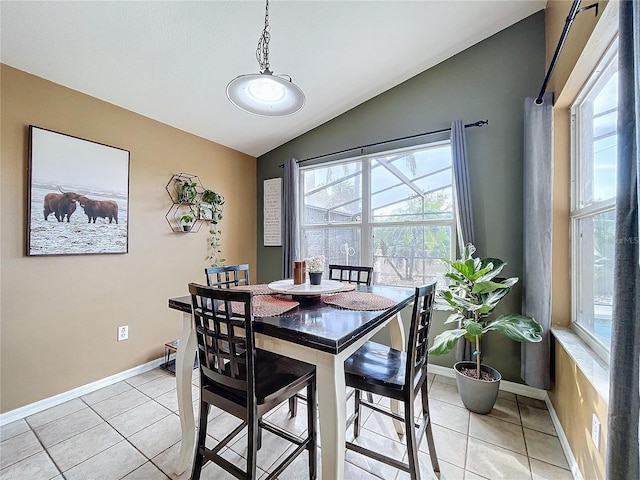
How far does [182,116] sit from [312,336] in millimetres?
2736

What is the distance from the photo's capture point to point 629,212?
31.9 inches

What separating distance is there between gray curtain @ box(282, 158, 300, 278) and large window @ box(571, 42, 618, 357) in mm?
2588

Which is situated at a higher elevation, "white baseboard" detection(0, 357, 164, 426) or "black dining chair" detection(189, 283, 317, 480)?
"black dining chair" detection(189, 283, 317, 480)

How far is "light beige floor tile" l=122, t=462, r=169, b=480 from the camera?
1.51 metres

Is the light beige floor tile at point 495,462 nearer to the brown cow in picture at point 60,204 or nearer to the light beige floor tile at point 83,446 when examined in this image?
the light beige floor tile at point 83,446

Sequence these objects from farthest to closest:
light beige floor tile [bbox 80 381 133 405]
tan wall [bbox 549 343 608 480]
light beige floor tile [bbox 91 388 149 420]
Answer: light beige floor tile [bbox 80 381 133 405]
light beige floor tile [bbox 91 388 149 420]
tan wall [bbox 549 343 608 480]

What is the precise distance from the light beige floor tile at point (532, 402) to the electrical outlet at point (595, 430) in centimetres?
101

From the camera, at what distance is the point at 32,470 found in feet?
5.13

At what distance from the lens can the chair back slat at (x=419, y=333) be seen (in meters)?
1.27

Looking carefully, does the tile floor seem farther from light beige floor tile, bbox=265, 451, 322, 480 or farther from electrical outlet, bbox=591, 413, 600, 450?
electrical outlet, bbox=591, 413, 600, 450

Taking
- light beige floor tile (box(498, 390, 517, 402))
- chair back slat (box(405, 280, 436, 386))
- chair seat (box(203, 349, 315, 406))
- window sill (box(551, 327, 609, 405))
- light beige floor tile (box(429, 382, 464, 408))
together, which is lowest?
light beige floor tile (box(429, 382, 464, 408))

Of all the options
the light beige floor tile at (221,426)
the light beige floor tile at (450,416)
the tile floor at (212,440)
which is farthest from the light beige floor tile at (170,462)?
the light beige floor tile at (450,416)

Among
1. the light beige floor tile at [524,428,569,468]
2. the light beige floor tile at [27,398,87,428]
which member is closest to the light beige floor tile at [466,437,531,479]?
the light beige floor tile at [524,428,569,468]

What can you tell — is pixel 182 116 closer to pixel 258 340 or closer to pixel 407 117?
pixel 407 117
